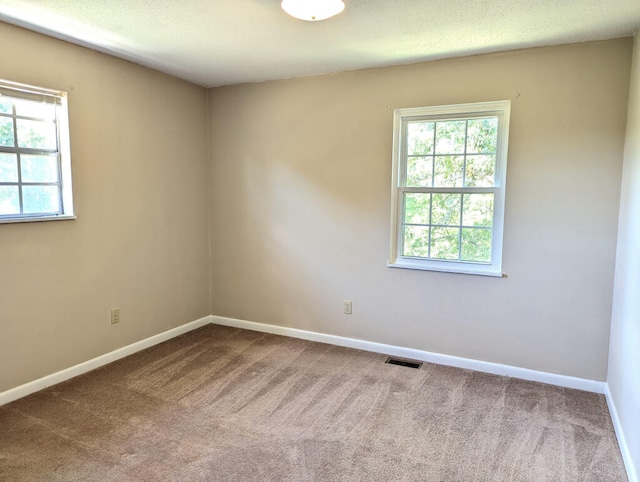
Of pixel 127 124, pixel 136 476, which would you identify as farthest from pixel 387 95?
pixel 136 476

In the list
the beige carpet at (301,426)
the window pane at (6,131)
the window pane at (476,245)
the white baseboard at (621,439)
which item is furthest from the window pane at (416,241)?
the window pane at (6,131)

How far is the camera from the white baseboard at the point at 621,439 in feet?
6.58

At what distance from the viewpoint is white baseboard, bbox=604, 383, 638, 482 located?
6.58ft

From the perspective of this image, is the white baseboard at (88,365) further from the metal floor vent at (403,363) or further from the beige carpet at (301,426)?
the metal floor vent at (403,363)

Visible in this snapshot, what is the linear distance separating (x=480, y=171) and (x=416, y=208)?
57 centimetres

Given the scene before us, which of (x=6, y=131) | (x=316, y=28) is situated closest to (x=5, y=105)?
(x=6, y=131)

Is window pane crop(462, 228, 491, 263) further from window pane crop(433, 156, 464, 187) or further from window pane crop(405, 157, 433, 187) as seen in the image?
window pane crop(405, 157, 433, 187)

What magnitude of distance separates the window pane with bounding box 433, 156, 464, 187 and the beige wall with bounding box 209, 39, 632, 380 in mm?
376

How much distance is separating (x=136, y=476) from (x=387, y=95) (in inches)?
122

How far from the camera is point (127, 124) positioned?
133 inches

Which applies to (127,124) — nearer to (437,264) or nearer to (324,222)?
(324,222)

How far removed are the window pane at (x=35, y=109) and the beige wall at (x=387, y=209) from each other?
1550 mm

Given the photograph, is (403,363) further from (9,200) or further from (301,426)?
(9,200)

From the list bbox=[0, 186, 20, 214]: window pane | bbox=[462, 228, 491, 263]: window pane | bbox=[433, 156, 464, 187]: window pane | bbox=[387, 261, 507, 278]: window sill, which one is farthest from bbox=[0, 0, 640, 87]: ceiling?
bbox=[387, 261, 507, 278]: window sill
